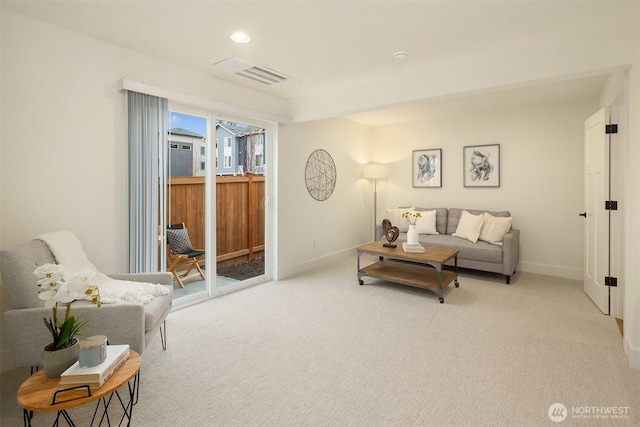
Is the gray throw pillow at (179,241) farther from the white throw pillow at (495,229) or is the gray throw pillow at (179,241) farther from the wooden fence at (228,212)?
the white throw pillow at (495,229)

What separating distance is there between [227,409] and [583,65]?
3510mm

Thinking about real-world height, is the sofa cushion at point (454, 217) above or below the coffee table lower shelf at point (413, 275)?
above

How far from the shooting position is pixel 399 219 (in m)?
5.62

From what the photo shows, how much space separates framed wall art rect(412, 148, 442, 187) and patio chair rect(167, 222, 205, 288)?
13.1ft

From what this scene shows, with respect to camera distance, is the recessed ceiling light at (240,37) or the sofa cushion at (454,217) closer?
the recessed ceiling light at (240,37)

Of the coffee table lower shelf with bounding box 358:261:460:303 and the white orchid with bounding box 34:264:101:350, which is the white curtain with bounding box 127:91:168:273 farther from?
the coffee table lower shelf with bounding box 358:261:460:303

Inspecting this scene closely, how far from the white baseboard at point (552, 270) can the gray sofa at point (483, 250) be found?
252mm

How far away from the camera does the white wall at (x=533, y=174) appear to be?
453cm

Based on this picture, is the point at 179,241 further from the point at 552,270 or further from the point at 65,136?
the point at 552,270

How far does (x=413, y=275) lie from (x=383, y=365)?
1.85 metres

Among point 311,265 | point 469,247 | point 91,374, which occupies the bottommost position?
point 311,265

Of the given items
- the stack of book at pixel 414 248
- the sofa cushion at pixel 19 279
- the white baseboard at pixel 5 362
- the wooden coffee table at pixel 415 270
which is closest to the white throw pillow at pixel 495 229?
the wooden coffee table at pixel 415 270

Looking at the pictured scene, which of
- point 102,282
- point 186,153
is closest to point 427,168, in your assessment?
point 186,153

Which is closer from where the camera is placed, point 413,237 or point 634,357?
point 634,357
